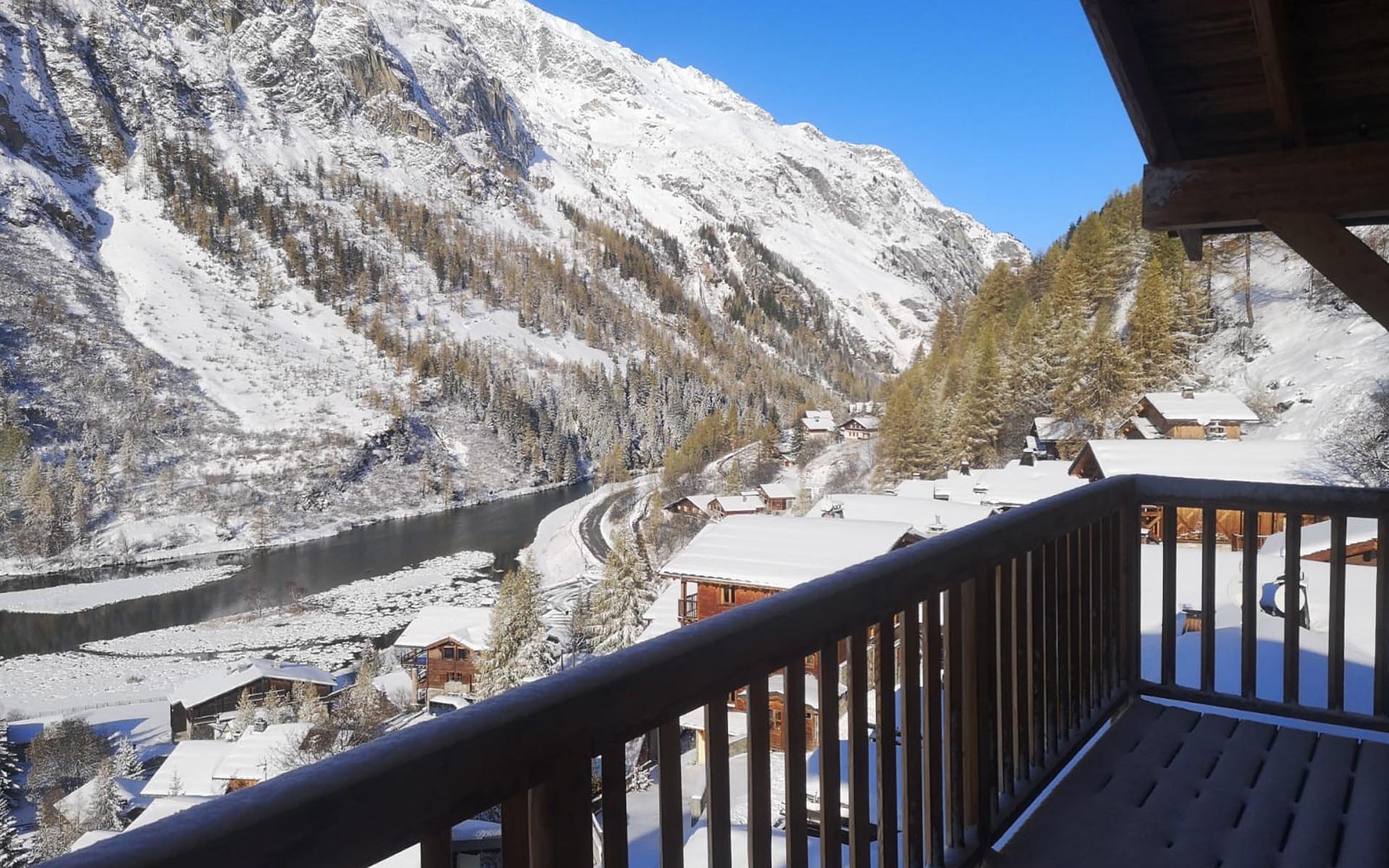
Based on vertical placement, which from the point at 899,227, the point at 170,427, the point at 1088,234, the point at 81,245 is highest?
the point at 899,227

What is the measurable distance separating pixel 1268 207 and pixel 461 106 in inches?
5451

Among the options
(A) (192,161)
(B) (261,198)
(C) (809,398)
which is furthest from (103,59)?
(C) (809,398)

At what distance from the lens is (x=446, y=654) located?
25016 mm

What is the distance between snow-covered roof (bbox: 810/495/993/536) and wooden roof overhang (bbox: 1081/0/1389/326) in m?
16.9

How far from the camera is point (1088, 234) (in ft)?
111

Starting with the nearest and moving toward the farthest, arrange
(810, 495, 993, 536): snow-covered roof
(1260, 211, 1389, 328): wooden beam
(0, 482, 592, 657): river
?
(1260, 211, 1389, 328): wooden beam → (810, 495, 993, 536): snow-covered roof → (0, 482, 592, 657): river

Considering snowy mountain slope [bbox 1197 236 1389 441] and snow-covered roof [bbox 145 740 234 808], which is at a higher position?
snowy mountain slope [bbox 1197 236 1389 441]

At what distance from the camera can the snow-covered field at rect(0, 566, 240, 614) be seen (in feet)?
124

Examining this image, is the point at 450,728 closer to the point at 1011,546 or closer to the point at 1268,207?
the point at 1011,546

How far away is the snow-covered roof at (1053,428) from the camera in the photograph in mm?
28359

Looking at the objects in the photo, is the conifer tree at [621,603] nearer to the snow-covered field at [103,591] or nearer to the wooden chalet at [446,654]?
the wooden chalet at [446,654]

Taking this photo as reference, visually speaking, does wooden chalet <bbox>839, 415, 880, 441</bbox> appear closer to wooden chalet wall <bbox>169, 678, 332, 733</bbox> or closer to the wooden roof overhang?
wooden chalet wall <bbox>169, 678, 332, 733</bbox>

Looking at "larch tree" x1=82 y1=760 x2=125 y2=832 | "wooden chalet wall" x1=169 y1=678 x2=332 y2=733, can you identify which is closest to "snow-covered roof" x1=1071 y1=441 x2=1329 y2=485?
"larch tree" x1=82 y1=760 x2=125 y2=832

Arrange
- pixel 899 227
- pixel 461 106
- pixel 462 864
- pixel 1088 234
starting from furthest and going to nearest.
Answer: pixel 899 227, pixel 461 106, pixel 1088 234, pixel 462 864
